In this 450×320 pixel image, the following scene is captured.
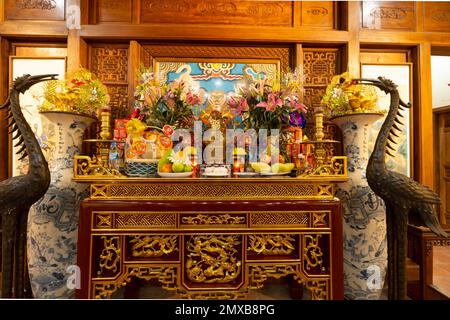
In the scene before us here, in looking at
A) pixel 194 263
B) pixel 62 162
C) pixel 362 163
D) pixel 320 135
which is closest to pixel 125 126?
pixel 62 162

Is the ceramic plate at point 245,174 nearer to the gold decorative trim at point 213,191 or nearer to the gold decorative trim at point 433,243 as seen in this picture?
the gold decorative trim at point 213,191

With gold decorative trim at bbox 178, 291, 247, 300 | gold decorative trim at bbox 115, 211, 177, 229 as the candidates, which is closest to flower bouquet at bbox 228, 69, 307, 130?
gold decorative trim at bbox 115, 211, 177, 229

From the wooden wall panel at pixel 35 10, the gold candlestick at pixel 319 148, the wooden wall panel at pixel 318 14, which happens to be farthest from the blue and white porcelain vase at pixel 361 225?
the wooden wall panel at pixel 35 10

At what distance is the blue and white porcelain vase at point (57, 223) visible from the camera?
1625 mm

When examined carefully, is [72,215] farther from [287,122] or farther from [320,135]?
[320,135]

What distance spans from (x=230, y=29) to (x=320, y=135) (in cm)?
118

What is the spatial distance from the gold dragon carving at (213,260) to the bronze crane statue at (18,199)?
933 millimetres

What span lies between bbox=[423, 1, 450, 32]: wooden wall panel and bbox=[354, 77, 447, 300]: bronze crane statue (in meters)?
1.28

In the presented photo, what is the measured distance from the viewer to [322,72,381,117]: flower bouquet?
A: 174 centimetres

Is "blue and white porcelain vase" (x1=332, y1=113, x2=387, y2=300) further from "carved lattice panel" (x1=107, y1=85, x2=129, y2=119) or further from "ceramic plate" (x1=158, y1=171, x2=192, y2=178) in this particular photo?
"carved lattice panel" (x1=107, y1=85, x2=129, y2=119)

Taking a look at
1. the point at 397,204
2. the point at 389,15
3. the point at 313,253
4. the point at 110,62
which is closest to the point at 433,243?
the point at 397,204

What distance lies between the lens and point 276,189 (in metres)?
1.47

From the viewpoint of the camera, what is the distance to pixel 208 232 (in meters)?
1.41

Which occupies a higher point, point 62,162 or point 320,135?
point 320,135
